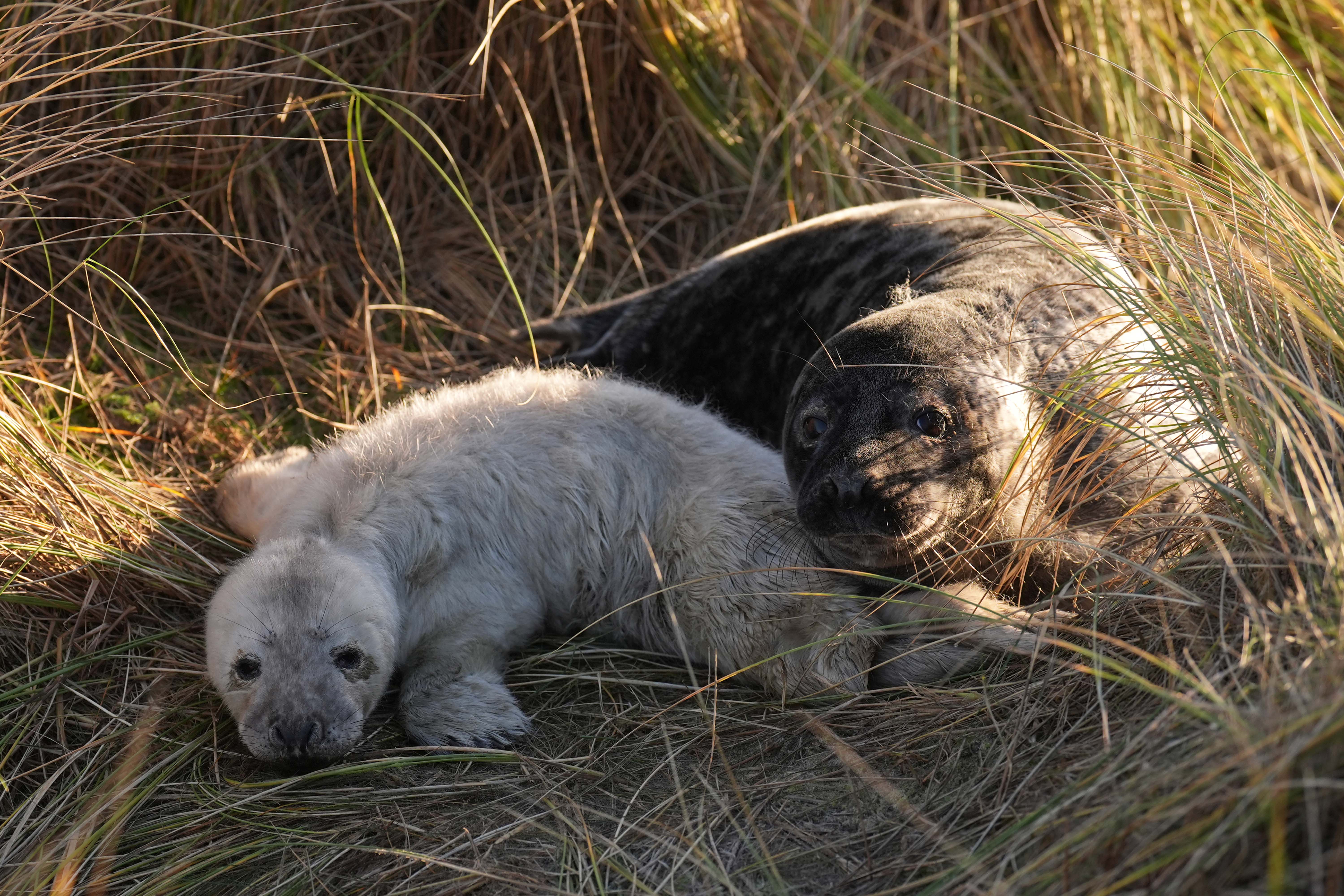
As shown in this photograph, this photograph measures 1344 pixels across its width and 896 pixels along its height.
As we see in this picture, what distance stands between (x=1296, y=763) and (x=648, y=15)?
4.33m

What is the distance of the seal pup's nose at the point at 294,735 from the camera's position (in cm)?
255

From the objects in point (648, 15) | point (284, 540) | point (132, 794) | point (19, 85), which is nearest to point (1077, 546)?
point (284, 540)

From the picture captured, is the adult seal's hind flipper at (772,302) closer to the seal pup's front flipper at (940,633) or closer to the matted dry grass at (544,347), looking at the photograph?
the matted dry grass at (544,347)

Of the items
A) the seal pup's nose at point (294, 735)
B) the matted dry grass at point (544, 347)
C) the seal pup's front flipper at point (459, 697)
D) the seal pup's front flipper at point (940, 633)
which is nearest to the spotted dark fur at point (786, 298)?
the matted dry grass at point (544, 347)

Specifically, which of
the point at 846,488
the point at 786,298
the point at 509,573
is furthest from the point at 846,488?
the point at 786,298

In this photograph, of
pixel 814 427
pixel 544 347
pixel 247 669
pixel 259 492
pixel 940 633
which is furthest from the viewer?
pixel 544 347

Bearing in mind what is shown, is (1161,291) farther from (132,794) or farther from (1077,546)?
(132,794)

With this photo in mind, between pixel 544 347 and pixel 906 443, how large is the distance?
8.16 feet

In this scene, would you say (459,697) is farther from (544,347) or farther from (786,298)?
(544,347)

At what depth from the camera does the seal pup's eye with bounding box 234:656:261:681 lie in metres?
2.66

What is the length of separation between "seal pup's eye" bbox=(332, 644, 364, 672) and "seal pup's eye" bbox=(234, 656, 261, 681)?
0.58 ft

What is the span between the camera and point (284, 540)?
2.90 metres

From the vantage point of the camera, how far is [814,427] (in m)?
2.99

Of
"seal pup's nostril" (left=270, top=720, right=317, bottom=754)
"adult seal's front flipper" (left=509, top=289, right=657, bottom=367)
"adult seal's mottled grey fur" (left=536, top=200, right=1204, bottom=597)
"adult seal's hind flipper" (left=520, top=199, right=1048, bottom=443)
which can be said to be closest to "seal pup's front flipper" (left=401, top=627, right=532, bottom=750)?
"seal pup's nostril" (left=270, top=720, right=317, bottom=754)
